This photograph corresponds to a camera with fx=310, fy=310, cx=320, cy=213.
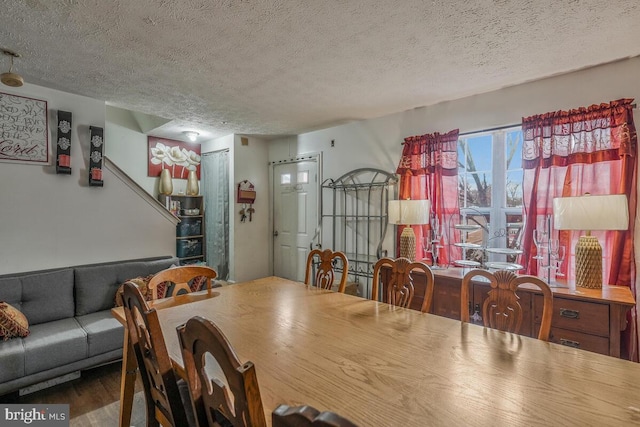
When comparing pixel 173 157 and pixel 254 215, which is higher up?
pixel 173 157

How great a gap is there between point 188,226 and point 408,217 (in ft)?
11.5

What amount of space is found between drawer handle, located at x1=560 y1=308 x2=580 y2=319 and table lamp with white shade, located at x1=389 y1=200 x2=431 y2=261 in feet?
4.00

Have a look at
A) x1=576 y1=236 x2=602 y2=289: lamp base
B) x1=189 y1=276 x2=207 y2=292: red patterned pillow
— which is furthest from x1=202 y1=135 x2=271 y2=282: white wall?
x1=576 y1=236 x2=602 y2=289: lamp base

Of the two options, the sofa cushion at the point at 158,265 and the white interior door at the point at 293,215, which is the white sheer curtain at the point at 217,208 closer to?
the white interior door at the point at 293,215

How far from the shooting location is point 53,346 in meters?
2.12

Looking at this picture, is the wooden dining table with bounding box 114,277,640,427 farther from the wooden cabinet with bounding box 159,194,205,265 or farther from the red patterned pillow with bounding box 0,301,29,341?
the wooden cabinet with bounding box 159,194,205,265

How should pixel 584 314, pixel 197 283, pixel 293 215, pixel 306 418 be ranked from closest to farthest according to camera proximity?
pixel 306 418, pixel 584 314, pixel 197 283, pixel 293 215

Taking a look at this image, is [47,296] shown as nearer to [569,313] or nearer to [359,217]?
[359,217]

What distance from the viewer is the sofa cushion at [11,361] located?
1.91 m

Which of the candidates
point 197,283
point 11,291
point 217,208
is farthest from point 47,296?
point 217,208

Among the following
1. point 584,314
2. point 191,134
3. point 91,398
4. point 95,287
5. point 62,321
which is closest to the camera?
point 584,314

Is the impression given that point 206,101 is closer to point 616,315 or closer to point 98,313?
point 98,313

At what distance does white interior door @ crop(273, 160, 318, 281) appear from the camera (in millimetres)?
4430

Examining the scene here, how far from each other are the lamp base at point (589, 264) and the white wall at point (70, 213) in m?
3.95
